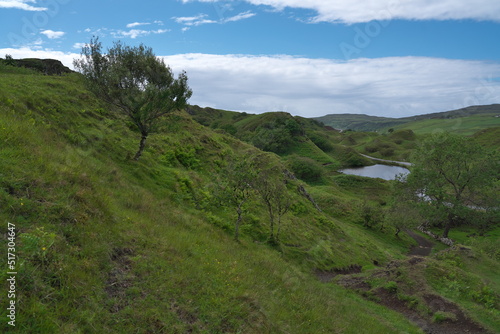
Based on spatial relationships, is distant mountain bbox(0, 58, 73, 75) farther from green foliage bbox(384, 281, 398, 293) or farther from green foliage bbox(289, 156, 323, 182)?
green foliage bbox(289, 156, 323, 182)

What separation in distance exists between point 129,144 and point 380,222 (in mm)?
38039

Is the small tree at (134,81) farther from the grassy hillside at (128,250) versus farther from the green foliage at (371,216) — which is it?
the green foliage at (371,216)

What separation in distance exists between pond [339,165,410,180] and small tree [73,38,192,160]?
10798cm

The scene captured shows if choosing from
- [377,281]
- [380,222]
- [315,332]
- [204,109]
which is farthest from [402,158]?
[315,332]

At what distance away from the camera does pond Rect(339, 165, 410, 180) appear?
120 meters

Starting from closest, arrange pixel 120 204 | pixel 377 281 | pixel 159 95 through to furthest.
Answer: pixel 120 204
pixel 159 95
pixel 377 281

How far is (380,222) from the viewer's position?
43.1m

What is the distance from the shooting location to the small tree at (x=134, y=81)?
17297 millimetres

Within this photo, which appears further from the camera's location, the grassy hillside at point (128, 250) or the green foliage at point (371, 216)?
the green foliage at point (371, 216)

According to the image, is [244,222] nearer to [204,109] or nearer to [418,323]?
[418,323]

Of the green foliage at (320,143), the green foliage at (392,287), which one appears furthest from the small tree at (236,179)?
the green foliage at (320,143)

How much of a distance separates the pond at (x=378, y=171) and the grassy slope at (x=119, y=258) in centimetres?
11051

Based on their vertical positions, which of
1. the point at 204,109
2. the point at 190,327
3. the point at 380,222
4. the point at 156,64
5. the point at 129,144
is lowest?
the point at 380,222

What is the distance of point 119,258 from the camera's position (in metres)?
7.93
